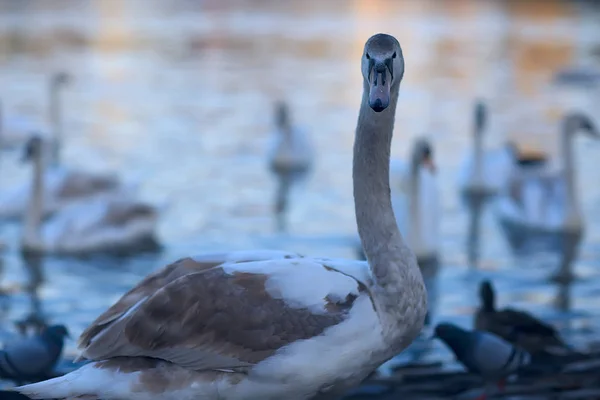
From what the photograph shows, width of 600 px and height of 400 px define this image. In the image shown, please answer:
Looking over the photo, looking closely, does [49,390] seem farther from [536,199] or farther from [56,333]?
[536,199]

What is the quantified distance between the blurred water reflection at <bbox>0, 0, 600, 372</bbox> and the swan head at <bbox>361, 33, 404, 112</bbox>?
3389mm

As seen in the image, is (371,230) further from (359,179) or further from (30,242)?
(30,242)

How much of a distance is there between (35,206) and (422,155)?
13.0 feet

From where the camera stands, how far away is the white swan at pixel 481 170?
13.6m

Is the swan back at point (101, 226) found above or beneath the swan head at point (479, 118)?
beneath

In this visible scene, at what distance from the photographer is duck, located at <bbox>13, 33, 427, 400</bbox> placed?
4.66 m

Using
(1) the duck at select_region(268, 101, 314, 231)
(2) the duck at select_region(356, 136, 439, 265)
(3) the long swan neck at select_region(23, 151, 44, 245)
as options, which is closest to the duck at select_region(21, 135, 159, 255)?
(3) the long swan neck at select_region(23, 151, 44, 245)

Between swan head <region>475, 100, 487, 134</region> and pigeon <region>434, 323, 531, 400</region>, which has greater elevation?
swan head <region>475, 100, 487, 134</region>

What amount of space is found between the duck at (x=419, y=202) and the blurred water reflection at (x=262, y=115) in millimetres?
283

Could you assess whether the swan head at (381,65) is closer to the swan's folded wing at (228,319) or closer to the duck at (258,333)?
the duck at (258,333)

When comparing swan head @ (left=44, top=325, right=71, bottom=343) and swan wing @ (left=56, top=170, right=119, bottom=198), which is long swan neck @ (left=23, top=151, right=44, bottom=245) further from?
swan head @ (left=44, top=325, right=71, bottom=343)

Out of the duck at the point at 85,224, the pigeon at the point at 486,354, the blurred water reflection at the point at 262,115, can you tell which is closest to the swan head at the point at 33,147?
the duck at the point at 85,224

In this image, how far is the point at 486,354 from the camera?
675cm

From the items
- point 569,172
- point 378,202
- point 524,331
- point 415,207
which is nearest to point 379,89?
point 378,202
